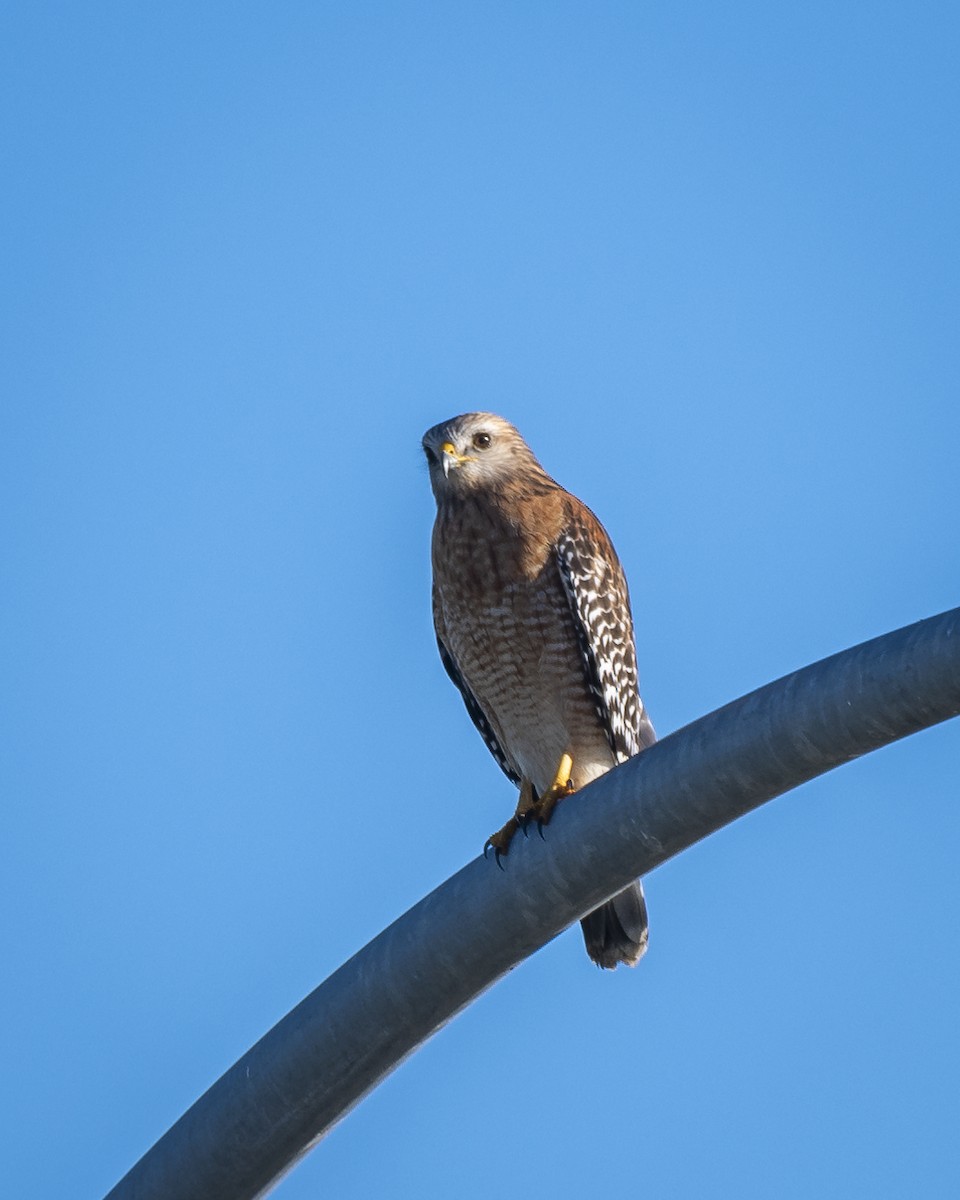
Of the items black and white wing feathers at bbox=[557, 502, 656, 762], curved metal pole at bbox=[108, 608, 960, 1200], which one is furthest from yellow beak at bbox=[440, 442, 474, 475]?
curved metal pole at bbox=[108, 608, 960, 1200]

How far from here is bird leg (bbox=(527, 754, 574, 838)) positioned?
6.82 metres

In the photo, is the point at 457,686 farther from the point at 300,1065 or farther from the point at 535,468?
the point at 300,1065

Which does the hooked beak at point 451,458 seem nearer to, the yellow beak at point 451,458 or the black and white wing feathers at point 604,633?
the yellow beak at point 451,458

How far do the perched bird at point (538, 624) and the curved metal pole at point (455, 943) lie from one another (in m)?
3.26

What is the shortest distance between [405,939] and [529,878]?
1.16 feet

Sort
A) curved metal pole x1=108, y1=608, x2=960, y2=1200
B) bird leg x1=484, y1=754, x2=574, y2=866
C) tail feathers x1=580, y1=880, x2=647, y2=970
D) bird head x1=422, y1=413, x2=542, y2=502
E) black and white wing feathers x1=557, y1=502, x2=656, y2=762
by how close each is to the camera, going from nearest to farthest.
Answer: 1. curved metal pole x1=108, y1=608, x2=960, y2=1200
2. bird leg x1=484, y1=754, x2=574, y2=866
3. tail feathers x1=580, y1=880, x2=647, y2=970
4. black and white wing feathers x1=557, y1=502, x2=656, y2=762
5. bird head x1=422, y1=413, x2=542, y2=502

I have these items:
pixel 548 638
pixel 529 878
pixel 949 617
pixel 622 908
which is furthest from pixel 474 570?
pixel 949 617

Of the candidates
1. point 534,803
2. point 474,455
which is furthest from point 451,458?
point 534,803

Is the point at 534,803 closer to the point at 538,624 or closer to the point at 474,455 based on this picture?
the point at 538,624

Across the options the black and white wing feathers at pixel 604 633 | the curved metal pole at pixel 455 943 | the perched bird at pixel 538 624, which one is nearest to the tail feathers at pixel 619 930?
the perched bird at pixel 538 624

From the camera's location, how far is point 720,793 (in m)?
4.03

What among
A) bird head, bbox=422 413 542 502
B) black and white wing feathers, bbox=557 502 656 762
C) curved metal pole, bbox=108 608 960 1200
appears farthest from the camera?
bird head, bbox=422 413 542 502

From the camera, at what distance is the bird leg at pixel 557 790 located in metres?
6.82

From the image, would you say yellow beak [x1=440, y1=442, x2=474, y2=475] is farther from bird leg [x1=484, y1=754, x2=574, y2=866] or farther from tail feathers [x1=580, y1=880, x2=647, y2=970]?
tail feathers [x1=580, y1=880, x2=647, y2=970]
